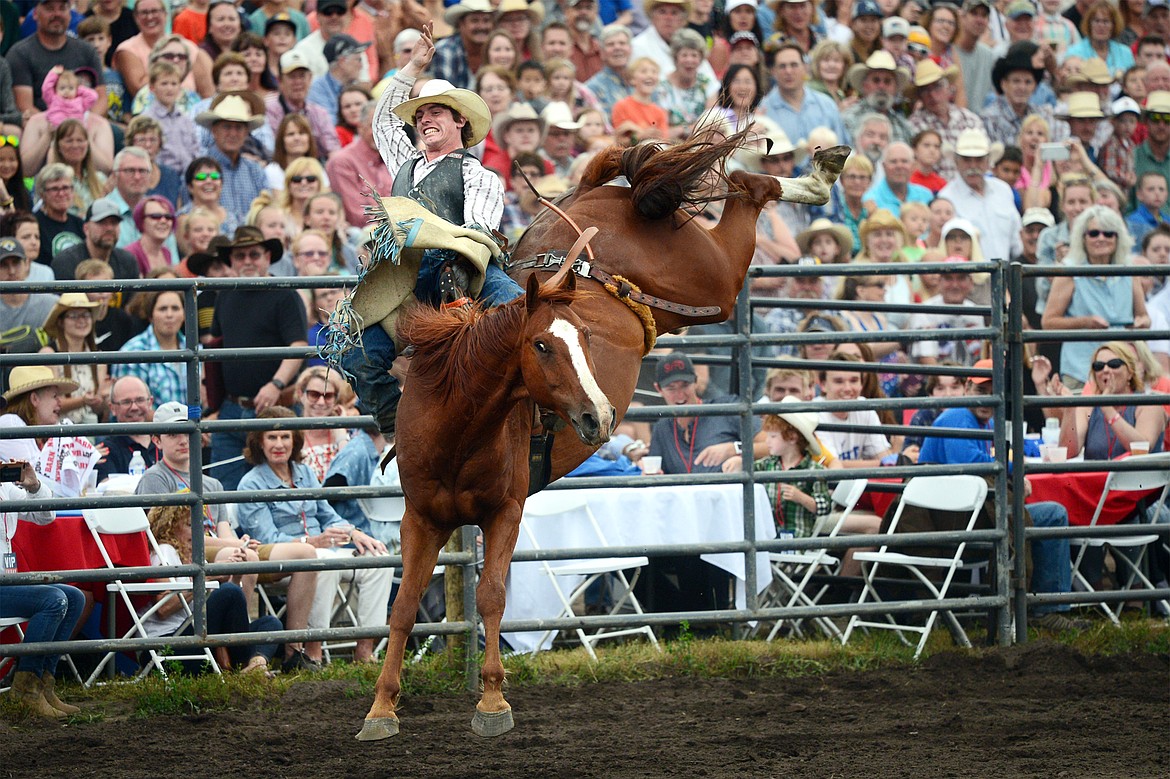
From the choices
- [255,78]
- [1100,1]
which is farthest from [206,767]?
[1100,1]

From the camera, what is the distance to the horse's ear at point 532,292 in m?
5.44

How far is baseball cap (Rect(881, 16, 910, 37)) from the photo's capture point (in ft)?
49.8

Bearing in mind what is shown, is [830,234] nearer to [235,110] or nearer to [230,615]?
[235,110]

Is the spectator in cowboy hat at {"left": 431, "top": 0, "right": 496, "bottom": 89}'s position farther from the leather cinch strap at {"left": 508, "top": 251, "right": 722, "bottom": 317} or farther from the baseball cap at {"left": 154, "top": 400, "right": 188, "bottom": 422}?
the leather cinch strap at {"left": 508, "top": 251, "right": 722, "bottom": 317}

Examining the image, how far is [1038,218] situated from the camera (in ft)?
43.5

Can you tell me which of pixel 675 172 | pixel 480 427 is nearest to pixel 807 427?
pixel 675 172

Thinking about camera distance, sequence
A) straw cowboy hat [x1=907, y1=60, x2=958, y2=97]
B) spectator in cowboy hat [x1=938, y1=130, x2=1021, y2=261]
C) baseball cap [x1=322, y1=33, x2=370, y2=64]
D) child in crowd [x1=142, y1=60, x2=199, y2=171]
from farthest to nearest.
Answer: straw cowboy hat [x1=907, y1=60, x2=958, y2=97] → spectator in cowboy hat [x1=938, y1=130, x2=1021, y2=261] → baseball cap [x1=322, y1=33, x2=370, y2=64] → child in crowd [x1=142, y1=60, x2=199, y2=171]

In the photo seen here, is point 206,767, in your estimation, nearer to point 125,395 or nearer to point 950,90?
point 125,395

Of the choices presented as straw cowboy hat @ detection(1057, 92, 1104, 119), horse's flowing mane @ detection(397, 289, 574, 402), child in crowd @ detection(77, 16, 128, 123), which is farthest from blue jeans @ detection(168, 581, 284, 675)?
straw cowboy hat @ detection(1057, 92, 1104, 119)

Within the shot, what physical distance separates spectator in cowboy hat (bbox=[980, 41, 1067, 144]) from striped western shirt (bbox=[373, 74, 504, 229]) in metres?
9.89

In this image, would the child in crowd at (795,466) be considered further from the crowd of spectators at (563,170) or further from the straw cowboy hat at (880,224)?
the straw cowboy hat at (880,224)

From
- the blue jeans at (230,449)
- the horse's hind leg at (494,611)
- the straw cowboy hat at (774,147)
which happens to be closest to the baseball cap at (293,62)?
the straw cowboy hat at (774,147)

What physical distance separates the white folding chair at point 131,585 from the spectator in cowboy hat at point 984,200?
8.19m

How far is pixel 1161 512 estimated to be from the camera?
9.14 m
